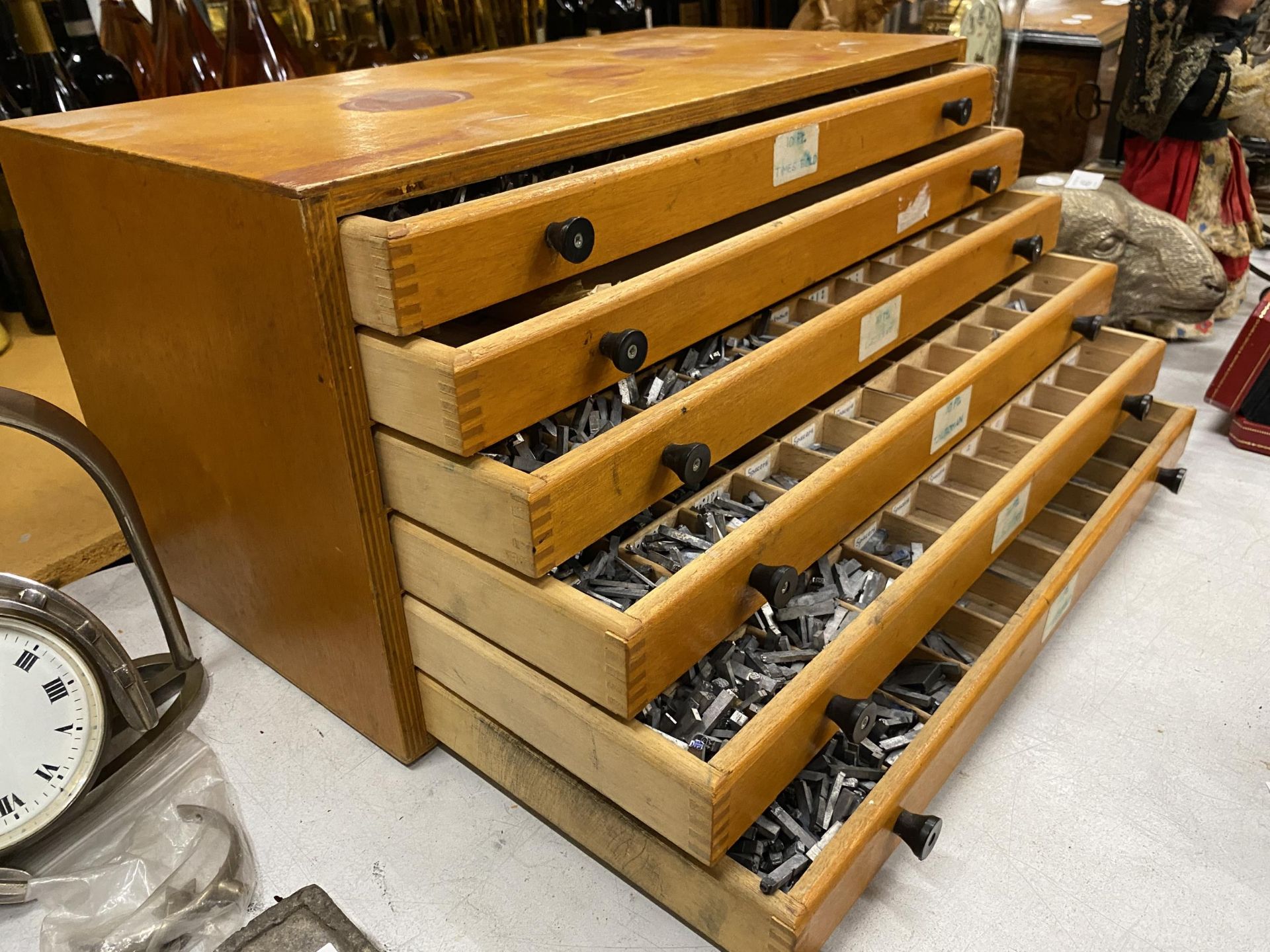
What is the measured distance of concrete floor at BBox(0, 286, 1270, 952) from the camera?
88 centimetres

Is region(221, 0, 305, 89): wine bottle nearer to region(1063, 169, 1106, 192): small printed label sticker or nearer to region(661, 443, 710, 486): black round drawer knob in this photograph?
region(661, 443, 710, 486): black round drawer knob

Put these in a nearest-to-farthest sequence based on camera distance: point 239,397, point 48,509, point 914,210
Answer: point 239,397
point 914,210
point 48,509

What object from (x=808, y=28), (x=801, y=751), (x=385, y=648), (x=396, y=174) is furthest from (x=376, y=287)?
(x=808, y=28)

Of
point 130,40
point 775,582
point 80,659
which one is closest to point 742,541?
point 775,582

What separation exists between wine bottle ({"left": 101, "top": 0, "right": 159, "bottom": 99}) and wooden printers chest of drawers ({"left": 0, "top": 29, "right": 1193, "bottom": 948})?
0.64 meters

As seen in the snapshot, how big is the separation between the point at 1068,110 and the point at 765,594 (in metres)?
2.39

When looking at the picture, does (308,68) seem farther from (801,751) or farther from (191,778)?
(801,751)

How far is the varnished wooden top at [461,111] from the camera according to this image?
0.81m

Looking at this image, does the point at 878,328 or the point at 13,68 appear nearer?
the point at 878,328

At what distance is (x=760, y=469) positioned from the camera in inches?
41.9

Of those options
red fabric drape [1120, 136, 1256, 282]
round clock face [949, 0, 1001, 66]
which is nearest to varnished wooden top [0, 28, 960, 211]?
round clock face [949, 0, 1001, 66]

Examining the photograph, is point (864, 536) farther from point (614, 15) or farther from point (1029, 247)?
point (614, 15)

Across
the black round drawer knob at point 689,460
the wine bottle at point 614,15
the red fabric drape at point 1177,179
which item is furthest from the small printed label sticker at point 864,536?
the red fabric drape at point 1177,179

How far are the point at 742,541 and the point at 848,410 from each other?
40cm
